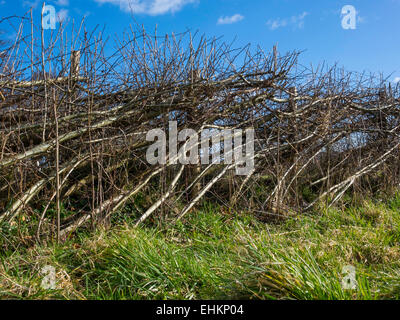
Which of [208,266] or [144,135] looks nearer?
[208,266]

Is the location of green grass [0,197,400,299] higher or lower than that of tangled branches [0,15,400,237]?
lower

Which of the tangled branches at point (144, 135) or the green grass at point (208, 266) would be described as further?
the tangled branches at point (144, 135)

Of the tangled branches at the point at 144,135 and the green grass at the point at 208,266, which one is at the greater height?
the tangled branches at the point at 144,135

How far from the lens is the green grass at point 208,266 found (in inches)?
90.9

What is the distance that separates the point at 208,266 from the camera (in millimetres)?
2854

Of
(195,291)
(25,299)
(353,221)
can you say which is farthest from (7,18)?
(353,221)

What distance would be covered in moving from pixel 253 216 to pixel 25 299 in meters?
2.90

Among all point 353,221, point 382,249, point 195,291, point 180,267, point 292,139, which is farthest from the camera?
point 292,139

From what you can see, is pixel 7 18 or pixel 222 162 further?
pixel 222 162

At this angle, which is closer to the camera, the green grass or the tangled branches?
the green grass

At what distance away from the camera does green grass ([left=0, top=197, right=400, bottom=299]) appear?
7.57 feet

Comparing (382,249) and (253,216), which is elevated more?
(253,216)
